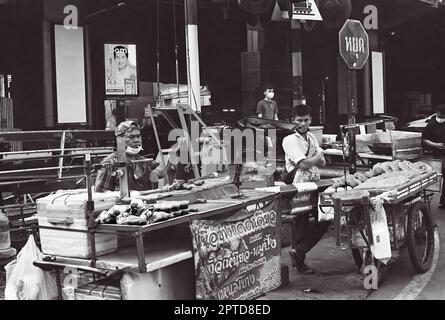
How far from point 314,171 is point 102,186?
2.56 metres

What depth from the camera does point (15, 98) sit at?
12.6m

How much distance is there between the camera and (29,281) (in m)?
4.39

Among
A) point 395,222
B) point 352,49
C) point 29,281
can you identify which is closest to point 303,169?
point 395,222

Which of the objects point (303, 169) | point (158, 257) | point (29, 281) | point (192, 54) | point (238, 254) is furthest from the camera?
point (192, 54)

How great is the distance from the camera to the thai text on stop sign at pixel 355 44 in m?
7.20

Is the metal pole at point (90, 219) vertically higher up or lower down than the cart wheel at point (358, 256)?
higher up

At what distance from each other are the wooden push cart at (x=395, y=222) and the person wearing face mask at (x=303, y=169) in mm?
510

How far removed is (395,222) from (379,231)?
54cm

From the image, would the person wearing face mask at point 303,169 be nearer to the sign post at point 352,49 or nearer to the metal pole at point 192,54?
the sign post at point 352,49

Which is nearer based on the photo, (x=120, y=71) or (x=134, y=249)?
(x=134, y=249)

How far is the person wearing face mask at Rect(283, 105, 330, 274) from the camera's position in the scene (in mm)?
6109

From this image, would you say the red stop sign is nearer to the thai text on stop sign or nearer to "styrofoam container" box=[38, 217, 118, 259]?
the thai text on stop sign

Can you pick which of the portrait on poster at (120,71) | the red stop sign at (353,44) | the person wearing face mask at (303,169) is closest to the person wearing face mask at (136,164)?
the person wearing face mask at (303,169)

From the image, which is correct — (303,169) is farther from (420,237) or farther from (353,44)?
(353,44)
